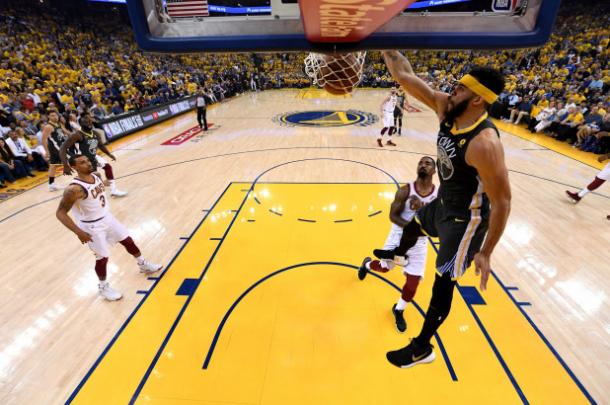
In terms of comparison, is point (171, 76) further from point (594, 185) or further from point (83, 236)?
point (594, 185)

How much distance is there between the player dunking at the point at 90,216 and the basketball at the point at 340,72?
282cm

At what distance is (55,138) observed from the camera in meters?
6.56

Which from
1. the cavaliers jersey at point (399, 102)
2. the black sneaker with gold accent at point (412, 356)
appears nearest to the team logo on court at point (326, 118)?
the cavaliers jersey at point (399, 102)

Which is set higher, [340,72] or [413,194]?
[340,72]

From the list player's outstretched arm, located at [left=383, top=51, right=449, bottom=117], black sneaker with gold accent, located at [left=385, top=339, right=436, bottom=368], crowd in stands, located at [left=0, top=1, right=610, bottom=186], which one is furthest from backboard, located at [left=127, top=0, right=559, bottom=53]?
crowd in stands, located at [left=0, top=1, right=610, bottom=186]

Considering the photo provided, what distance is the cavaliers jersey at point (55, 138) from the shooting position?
649cm

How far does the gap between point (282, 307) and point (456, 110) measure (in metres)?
2.77

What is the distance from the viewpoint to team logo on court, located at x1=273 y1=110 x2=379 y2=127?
13.2 m

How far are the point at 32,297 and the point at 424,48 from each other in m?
5.15

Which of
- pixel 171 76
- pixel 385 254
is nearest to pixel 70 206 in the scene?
pixel 385 254

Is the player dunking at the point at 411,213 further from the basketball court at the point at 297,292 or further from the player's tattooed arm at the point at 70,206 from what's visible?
the player's tattooed arm at the point at 70,206

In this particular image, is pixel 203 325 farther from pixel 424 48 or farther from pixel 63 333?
pixel 424 48

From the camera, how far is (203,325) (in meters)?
3.46

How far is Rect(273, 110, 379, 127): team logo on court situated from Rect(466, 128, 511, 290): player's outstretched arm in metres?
11.4
